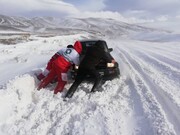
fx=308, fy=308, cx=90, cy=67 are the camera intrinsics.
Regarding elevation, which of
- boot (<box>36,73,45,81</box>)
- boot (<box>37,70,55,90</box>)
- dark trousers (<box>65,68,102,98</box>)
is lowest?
boot (<box>36,73,45,81</box>)

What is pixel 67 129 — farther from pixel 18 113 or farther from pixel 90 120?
pixel 18 113

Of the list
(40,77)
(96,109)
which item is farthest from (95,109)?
(40,77)

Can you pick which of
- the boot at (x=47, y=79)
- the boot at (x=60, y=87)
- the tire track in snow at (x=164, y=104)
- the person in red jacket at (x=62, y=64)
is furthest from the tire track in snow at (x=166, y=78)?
the boot at (x=47, y=79)

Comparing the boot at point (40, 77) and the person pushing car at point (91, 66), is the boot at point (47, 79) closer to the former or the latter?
the boot at point (40, 77)

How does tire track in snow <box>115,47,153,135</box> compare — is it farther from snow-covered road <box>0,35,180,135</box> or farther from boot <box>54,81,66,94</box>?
boot <box>54,81,66,94</box>

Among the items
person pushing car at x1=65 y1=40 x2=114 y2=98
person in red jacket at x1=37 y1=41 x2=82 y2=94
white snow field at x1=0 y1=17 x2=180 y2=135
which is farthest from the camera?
person in red jacket at x1=37 y1=41 x2=82 y2=94

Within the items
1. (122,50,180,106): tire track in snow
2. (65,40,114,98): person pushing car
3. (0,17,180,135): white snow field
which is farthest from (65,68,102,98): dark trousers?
(122,50,180,106): tire track in snow

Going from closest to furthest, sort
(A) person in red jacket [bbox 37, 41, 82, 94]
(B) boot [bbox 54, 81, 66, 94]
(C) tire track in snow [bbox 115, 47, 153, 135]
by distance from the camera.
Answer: (C) tire track in snow [bbox 115, 47, 153, 135] → (B) boot [bbox 54, 81, 66, 94] → (A) person in red jacket [bbox 37, 41, 82, 94]

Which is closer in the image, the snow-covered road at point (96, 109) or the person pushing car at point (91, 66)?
the snow-covered road at point (96, 109)

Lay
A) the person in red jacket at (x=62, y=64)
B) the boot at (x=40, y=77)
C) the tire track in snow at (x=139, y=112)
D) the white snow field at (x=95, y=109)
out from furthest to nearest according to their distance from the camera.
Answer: the boot at (x=40, y=77) → the person in red jacket at (x=62, y=64) → the white snow field at (x=95, y=109) → the tire track in snow at (x=139, y=112)

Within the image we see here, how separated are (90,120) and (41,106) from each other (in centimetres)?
146

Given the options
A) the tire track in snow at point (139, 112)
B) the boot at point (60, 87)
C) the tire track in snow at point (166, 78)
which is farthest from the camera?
the boot at point (60, 87)

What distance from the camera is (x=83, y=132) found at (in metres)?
5.16

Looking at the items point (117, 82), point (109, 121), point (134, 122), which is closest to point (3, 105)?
point (109, 121)
